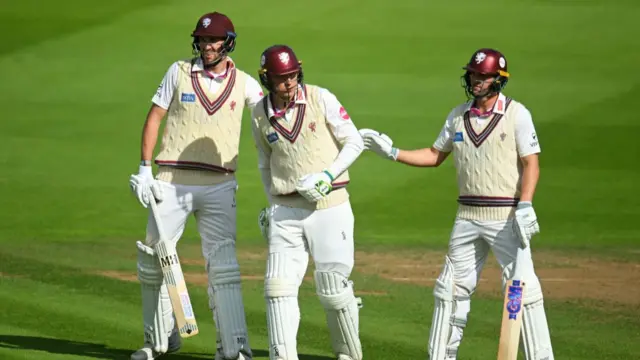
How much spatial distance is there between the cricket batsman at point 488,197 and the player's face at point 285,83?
1.03 metres

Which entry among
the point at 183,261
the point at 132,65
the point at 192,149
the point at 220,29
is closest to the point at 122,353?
the point at 192,149

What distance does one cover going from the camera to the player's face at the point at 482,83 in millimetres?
8547

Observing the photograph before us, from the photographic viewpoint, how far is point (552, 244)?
46.4 ft

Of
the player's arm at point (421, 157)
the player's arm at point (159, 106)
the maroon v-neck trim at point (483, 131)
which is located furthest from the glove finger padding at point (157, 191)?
the maroon v-neck trim at point (483, 131)

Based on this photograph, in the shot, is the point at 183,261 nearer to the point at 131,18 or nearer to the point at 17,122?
the point at 17,122

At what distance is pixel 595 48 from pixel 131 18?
7024 millimetres

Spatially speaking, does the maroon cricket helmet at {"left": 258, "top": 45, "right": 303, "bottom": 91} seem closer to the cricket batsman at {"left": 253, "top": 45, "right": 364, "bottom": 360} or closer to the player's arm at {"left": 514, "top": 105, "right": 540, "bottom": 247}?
the cricket batsman at {"left": 253, "top": 45, "right": 364, "bottom": 360}

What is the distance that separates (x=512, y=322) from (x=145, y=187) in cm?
252

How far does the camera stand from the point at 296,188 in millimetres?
8516

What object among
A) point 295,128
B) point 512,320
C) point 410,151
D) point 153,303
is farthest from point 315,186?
point 153,303

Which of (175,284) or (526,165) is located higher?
(526,165)

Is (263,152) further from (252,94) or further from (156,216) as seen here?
(156,216)

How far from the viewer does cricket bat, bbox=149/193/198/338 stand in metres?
8.89

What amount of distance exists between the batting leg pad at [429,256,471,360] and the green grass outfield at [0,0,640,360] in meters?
1.02
